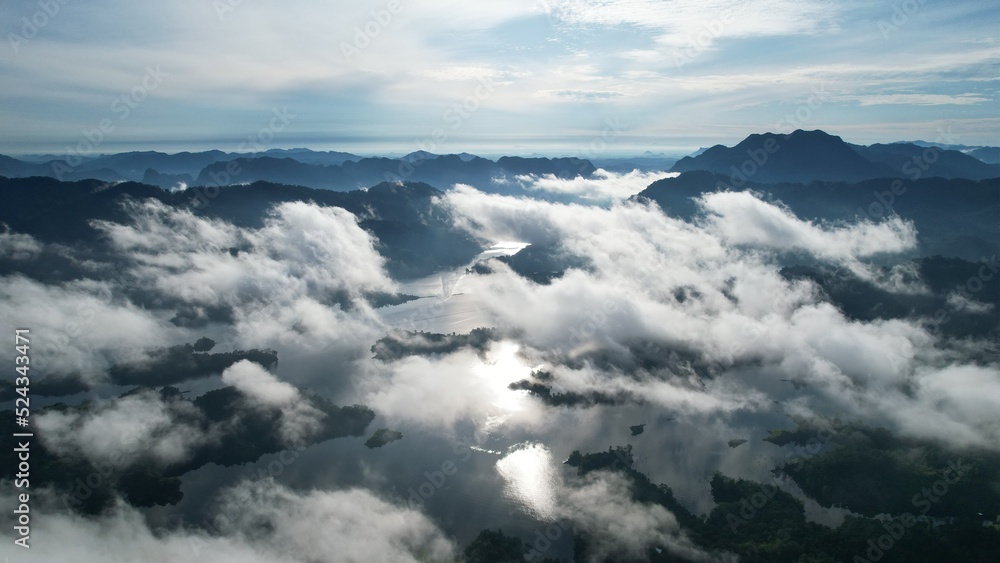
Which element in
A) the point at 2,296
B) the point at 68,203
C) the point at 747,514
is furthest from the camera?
the point at 68,203

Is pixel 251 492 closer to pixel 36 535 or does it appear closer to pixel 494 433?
pixel 36 535

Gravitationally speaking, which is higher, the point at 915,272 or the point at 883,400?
the point at 915,272

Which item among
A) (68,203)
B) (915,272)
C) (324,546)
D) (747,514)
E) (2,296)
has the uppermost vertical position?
(68,203)

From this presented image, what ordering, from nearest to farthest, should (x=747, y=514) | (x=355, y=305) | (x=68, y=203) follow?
(x=747, y=514), (x=355, y=305), (x=68, y=203)

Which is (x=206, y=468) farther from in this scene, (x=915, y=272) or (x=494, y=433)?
(x=915, y=272)

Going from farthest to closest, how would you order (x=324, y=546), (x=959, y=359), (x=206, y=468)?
(x=959, y=359), (x=206, y=468), (x=324, y=546)

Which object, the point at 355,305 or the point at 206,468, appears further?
the point at 355,305

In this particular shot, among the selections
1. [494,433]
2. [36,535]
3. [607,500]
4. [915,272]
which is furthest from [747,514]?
[915,272]

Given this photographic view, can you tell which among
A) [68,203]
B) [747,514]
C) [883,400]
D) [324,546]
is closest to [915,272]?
[883,400]

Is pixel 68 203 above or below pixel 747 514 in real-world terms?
above
